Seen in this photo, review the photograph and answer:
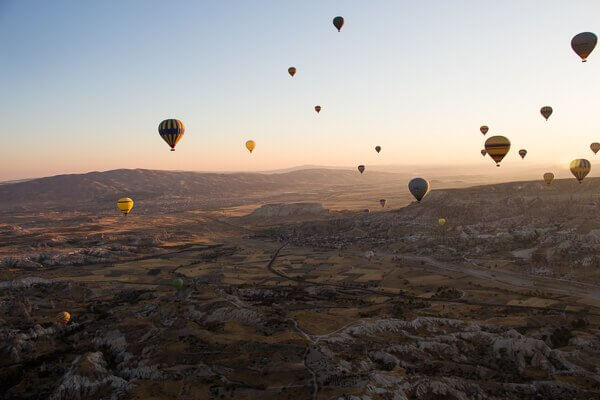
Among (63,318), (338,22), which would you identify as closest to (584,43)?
(338,22)

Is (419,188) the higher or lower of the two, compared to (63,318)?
higher

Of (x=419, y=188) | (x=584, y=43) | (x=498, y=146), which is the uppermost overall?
(x=584, y=43)

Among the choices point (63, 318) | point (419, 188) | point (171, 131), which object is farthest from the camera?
point (419, 188)

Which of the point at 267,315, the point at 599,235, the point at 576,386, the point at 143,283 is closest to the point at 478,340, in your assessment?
the point at 576,386

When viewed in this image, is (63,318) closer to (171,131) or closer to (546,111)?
(171,131)

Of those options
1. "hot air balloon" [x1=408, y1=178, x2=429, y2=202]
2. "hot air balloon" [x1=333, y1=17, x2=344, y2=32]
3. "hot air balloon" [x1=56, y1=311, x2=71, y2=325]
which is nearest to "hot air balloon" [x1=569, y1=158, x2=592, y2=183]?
"hot air balloon" [x1=408, y1=178, x2=429, y2=202]

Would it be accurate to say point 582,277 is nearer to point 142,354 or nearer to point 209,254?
point 142,354

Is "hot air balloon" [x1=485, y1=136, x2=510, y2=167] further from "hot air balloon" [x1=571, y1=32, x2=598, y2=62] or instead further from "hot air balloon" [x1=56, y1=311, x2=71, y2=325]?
"hot air balloon" [x1=56, y1=311, x2=71, y2=325]
